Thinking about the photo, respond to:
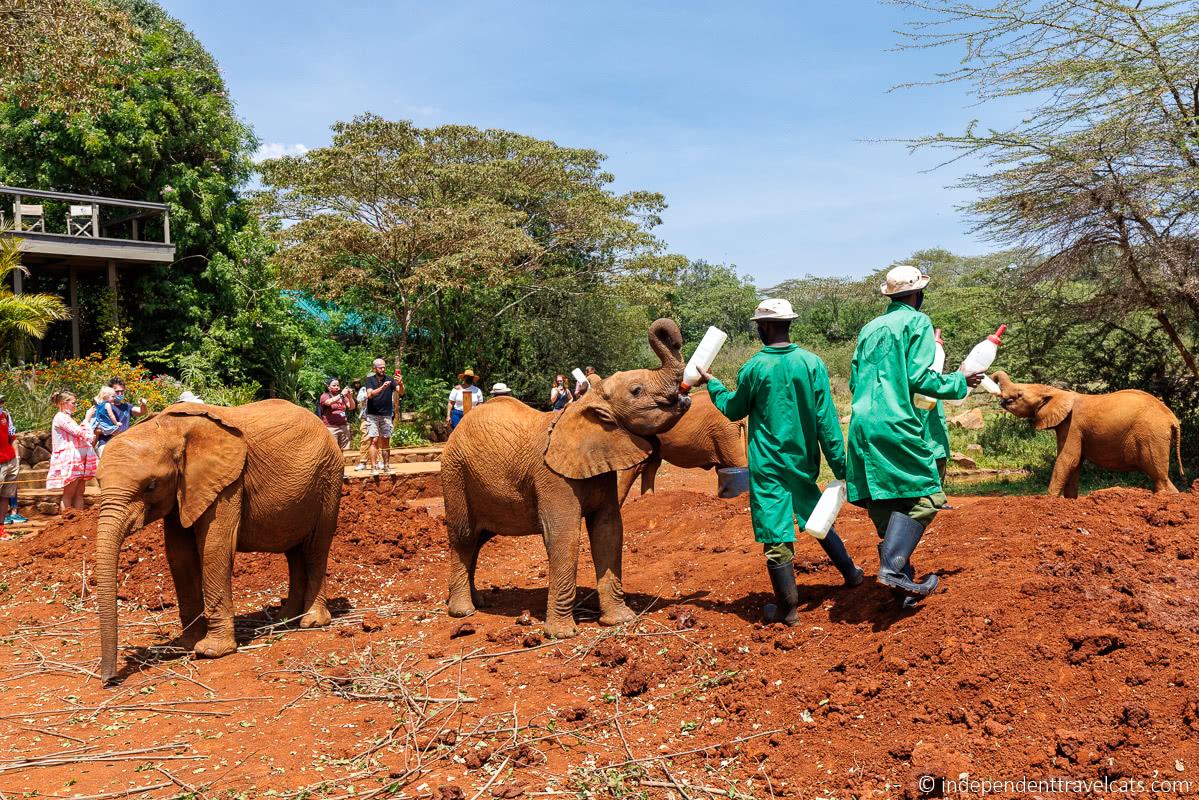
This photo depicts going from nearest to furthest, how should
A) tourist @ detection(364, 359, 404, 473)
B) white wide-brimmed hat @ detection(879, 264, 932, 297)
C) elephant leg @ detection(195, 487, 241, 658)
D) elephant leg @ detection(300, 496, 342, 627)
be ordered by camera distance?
white wide-brimmed hat @ detection(879, 264, 932, 297) → elephant leg @ detection(195, 487, 241, 658) → elephant leg @ detection(300, 496, 342, 627) → tourist @ detection(364, 359, 404, 473)

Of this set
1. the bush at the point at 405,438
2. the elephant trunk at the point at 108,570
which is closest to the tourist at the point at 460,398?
the bush at the point at 405,438

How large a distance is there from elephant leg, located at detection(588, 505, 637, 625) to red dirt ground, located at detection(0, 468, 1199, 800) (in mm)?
188

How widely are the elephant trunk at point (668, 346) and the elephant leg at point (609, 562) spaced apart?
1134 millimetres

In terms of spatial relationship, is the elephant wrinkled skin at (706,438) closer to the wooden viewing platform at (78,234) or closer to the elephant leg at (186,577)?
the elephant leg at (186,577)

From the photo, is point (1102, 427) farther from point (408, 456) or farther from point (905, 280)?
point (408, 456)

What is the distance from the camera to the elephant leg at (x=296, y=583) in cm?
730

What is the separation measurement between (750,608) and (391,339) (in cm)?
2231

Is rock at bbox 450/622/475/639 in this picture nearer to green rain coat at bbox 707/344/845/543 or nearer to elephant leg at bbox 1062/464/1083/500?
green rain coat at bbox 707/344/845/543

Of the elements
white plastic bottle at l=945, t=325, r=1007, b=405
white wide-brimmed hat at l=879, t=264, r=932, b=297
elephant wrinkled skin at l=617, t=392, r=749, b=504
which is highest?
white wide-brimmed hat at l=879, t=264, r=932, b=297

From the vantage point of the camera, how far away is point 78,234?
19.3 m

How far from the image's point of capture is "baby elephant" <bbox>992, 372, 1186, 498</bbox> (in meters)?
9.19

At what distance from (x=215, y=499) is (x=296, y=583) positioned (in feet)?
4.31

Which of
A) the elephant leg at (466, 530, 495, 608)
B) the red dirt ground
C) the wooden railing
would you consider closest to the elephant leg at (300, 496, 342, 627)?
the red dirt ground

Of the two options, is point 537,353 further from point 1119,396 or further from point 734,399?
point 734,399
